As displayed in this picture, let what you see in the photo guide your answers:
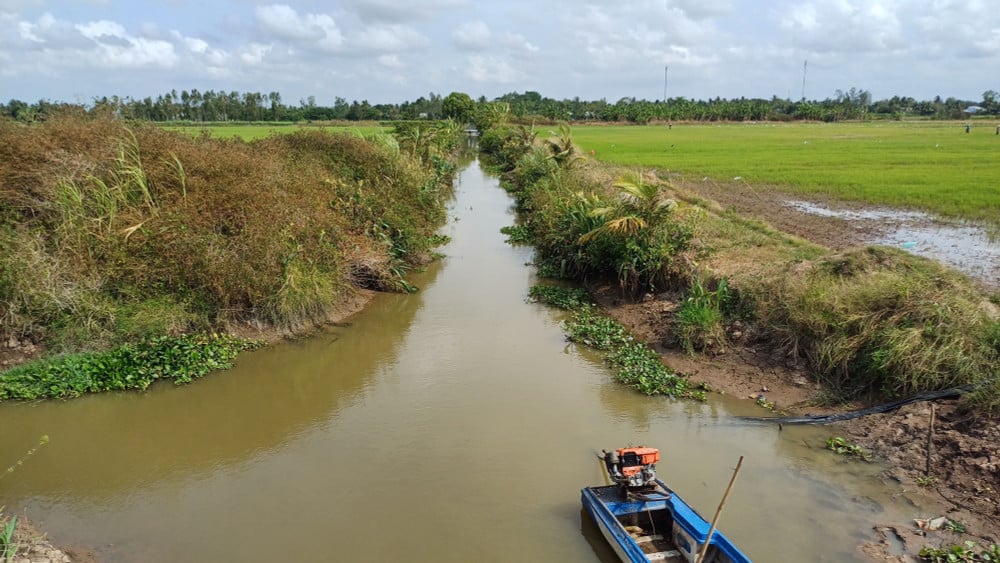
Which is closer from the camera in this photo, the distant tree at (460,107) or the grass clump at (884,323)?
the grass clump at (884,323)

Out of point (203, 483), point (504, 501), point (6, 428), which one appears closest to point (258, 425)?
point (203, 483)

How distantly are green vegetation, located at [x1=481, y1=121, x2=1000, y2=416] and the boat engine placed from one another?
324 centimetres

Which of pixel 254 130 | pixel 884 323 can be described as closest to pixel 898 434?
pixel 884 323

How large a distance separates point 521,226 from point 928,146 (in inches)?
989

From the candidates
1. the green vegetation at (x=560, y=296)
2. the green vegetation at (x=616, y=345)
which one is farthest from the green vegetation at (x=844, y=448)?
the green vegetation at (x=560, y=296)

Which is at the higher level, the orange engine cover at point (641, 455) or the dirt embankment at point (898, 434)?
the orange engine cover at point (641, 455)

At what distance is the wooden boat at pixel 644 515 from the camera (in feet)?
14.8

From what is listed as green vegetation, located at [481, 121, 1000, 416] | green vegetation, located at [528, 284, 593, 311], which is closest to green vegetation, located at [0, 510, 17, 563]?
green vegetation, located at [481, 121, 1000, 416]

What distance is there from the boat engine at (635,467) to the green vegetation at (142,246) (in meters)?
5.72

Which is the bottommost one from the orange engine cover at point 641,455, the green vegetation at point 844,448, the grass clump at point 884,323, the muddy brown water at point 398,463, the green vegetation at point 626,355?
the muddy brown water at point 398,463

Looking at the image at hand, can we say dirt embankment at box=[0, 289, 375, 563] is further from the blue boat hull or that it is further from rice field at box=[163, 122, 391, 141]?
rice field at box=[163, 122, 391, 141]

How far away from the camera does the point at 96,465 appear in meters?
6.12

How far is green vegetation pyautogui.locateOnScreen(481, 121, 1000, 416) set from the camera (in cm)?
657

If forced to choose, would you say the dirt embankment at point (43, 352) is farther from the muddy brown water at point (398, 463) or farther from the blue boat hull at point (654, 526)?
the blue boat hull at point (654, 526)
